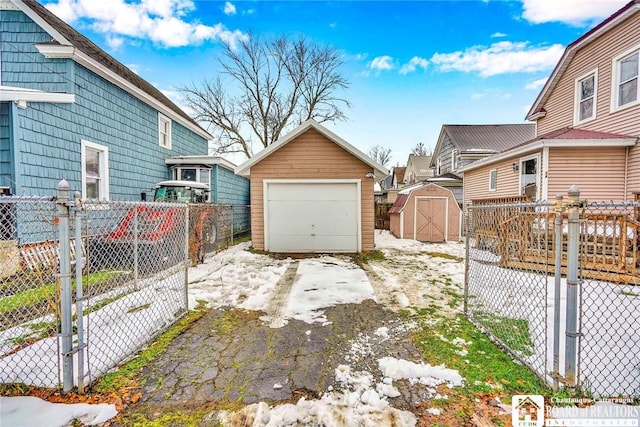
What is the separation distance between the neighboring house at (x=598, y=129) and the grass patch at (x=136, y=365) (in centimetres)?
1051

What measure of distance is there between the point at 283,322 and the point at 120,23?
12.9 metres

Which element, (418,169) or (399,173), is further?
(399,173)

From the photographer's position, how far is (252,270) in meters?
7.00

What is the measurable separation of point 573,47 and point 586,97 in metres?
1.73

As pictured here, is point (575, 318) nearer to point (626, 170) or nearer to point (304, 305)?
point (304, 305)

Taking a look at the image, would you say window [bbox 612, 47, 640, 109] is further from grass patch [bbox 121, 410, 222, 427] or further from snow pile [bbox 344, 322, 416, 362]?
grass patch [bbox 121, 410, 222, 427]

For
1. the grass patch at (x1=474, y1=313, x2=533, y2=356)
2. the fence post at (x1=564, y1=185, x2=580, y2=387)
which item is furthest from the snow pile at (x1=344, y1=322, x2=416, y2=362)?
the fence post at (x1=564, y1=185, x2=580, y2=387)

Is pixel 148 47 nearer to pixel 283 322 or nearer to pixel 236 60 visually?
pixel 236 60

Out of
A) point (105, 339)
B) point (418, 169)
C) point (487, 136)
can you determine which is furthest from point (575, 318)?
point (418, 169)

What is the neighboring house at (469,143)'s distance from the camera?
1902 centimetres

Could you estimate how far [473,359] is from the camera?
2980 mm

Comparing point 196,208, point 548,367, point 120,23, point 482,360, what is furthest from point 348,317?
point 120,23

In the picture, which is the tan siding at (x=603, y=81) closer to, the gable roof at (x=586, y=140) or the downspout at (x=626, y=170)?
the gable roof at (x=586, y=140)

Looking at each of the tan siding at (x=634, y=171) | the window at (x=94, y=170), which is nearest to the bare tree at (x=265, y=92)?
the window at (x=94, y=170)
